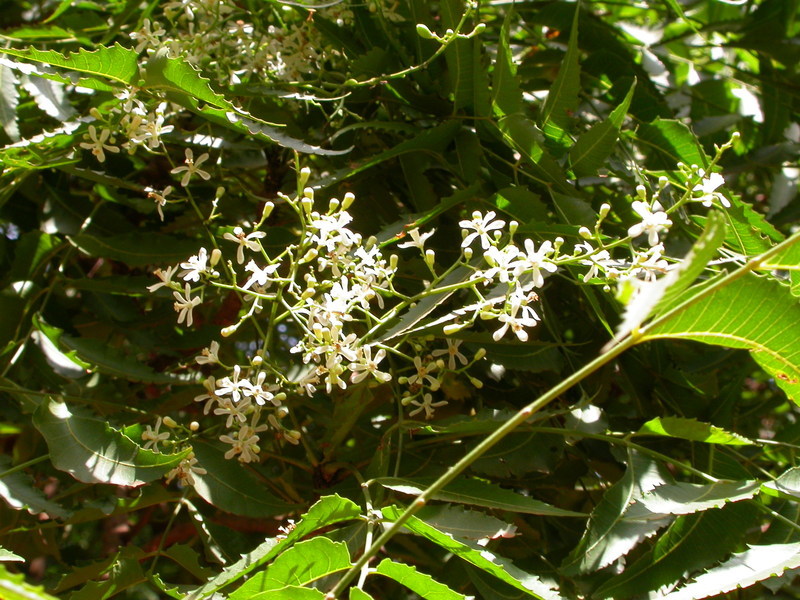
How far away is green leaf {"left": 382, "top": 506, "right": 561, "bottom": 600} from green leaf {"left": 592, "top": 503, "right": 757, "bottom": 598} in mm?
115

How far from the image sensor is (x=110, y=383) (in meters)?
1.16

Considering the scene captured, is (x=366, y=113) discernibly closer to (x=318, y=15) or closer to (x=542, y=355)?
(x=318, y=15)

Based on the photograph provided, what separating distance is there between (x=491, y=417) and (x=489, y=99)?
1.21ft

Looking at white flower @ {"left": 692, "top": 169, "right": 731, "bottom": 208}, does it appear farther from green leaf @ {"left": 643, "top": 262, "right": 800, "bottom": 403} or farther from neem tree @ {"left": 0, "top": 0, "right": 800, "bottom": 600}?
green leaf @ {"left": 643, "top": 262, "right": 800, "bottom": 403}

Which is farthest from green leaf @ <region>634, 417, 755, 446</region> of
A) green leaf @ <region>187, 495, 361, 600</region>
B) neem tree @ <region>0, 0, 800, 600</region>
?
green leaf @ <region>187, 495, 361, 600</region>

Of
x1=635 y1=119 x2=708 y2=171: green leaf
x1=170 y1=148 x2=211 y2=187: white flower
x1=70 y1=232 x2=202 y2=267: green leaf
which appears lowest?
x1=70 y1=232 x2=202 y2=267: green leaf

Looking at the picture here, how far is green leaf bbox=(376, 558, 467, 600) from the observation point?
2.18 ft

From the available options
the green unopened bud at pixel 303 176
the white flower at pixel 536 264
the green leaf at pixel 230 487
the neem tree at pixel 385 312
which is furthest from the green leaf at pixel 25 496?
the white flower at pixel 536 264

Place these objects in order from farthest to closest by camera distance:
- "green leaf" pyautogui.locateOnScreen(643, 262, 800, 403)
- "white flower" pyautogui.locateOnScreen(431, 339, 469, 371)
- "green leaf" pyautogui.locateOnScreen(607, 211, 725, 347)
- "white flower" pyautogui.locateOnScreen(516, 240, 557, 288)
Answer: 1. "white flower" pyautogui.locateOnScreen(431, 339, 469, 371)
2. "white flower" pyautogui.locateOnScreen(516, 240, 557, 288)
3. "green leaf" pyautogui.locateOnScreen(643, 262, 800, 403)
4. "green leaf" pyautogui.locateOnScreen(607, 211, 725, 347)

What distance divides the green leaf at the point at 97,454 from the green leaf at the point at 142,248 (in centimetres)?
25

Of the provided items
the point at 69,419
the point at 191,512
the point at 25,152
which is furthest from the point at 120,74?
the point at 191,512

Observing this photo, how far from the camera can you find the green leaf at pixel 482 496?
29.4 inches

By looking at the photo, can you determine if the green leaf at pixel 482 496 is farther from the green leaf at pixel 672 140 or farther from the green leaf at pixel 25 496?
the green leaf at pixel 672 140

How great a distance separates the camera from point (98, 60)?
79cm
